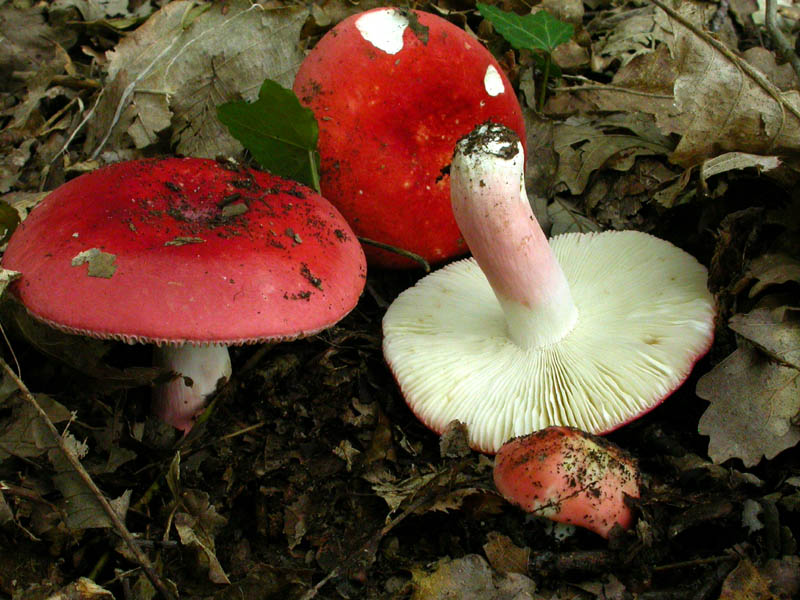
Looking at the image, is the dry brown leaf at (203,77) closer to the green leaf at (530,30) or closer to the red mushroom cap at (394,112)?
the red mushroom cap at (394,112)

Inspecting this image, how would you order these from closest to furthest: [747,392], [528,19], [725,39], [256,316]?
[256,316] → [747,392] → [528,19] → [725,39]

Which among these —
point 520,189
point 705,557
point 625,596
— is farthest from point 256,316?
point 705,557

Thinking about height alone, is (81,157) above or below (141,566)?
above

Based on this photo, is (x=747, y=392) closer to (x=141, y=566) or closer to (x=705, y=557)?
(x=705, y=557)

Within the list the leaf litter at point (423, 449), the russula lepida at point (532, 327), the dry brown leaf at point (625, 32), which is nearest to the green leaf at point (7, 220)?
the leaf litter at point (423, 449)

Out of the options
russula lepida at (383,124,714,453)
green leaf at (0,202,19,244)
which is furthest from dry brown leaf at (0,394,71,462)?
russula lepida at (383,124,714,453)

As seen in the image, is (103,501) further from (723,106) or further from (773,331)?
→ (723,106)
